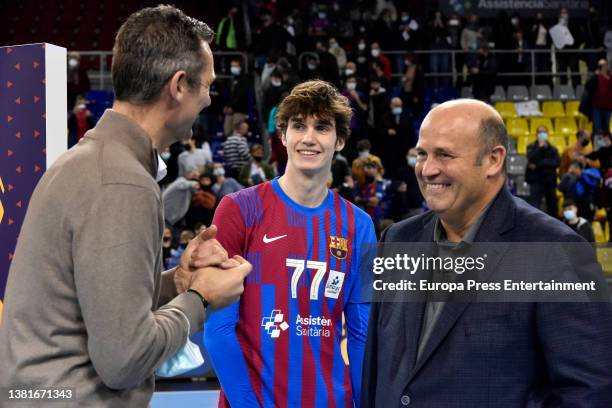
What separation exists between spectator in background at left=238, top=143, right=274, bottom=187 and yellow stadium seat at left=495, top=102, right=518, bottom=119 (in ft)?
24.8

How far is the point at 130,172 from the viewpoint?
2080 millimetres

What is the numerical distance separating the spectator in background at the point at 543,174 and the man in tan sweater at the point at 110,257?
1191 centimetres

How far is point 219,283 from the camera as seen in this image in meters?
2.31

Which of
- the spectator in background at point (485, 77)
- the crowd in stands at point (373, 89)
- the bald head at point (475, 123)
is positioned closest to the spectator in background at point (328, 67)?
the crowd in stands at point (373, 89)

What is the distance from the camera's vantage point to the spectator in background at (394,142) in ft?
45.6

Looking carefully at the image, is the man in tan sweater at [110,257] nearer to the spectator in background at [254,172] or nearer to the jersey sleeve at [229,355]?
the jersey sleeve at [229,355]

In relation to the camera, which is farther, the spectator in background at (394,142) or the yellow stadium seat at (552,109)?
the yellow stadium seat at (552,109)

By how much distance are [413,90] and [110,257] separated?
14.4 m

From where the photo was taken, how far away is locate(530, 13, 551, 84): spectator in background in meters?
18.5

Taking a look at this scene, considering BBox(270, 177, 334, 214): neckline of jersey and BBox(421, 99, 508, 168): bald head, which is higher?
BBox(421, 99, 508, 168): bald head

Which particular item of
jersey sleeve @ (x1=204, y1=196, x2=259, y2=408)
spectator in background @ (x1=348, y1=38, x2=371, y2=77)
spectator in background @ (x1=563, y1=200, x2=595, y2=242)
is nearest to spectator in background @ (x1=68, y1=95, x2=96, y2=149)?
spectator in background @ (x1=348, y1=38, x2=371, y2=77)

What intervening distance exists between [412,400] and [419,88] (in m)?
13.7

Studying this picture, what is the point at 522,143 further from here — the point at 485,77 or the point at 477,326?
the point at 477,326

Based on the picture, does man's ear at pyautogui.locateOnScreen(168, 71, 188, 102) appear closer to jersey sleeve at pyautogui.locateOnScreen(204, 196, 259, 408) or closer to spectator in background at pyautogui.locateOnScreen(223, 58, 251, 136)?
jersey sleeve at pyautogui.locateOnScreen(204, 196, 259, 408)
